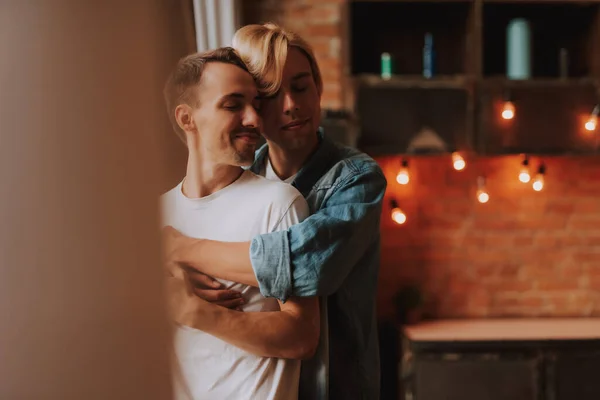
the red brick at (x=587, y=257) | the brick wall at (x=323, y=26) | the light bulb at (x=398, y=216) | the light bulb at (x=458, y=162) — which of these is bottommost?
the red brick at (x=587, y=257)

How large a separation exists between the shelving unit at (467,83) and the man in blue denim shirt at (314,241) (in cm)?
121

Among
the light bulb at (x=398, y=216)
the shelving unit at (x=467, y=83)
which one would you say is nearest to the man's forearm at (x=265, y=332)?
the shelving unit at (x=467, y=83)

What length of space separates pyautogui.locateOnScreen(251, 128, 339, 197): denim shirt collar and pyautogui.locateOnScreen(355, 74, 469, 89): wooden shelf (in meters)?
1.24

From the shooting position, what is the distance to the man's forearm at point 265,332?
659 mm

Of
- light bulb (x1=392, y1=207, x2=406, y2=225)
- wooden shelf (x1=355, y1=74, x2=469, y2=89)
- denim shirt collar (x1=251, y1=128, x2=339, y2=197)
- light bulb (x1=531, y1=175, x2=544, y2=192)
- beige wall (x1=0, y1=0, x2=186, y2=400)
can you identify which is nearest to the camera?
beige wall (x1=0, y1=0, x2=186, y2=400)

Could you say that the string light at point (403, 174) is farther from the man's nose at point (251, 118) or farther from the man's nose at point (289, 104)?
the man's nose at point (251, 118)

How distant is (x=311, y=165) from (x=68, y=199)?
2.35 feet

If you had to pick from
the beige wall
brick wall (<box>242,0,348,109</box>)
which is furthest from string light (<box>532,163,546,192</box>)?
the beige wall

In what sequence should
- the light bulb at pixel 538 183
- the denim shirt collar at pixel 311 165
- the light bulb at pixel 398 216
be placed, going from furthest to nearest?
the light bulb at pixel 538 183 < the light bulb at pixel 398 216 < the denim shirt collar at pixel 311 165

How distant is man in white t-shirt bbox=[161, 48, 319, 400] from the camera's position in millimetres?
634

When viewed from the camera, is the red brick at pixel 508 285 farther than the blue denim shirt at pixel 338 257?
Yes

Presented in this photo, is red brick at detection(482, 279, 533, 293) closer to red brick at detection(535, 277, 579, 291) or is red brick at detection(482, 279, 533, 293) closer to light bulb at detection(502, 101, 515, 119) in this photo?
red brick at detection(535, 277, 579, 291)

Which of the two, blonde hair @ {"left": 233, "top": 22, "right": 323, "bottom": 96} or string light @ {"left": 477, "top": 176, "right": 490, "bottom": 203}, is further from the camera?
string light @ {"left": 477, "top": 176, "right": 490, "bottom": 203}

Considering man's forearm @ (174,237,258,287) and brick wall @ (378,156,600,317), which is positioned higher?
man's forearm @ (174,237,258,287)
